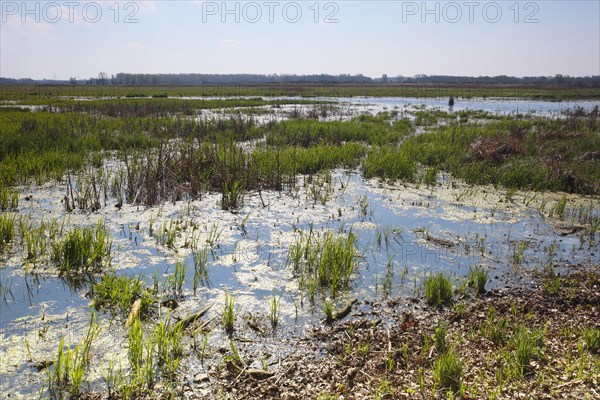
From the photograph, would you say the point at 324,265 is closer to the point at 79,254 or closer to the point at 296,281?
the point at 296,281

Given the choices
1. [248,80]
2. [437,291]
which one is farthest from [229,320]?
[248,80]

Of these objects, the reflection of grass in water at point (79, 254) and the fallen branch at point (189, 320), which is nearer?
the fallen branch at point (189, 320)

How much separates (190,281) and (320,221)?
318 centimetres

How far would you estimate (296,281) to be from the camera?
5.45 m

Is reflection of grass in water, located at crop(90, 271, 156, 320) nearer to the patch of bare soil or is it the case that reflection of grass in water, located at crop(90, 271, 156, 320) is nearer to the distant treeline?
the patch of bare soil

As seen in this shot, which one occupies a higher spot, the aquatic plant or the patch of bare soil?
the aquatic plant

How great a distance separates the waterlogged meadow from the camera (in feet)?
11.7

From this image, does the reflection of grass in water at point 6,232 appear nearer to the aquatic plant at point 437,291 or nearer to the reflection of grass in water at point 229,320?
the reflection of grass in water at point 229,320

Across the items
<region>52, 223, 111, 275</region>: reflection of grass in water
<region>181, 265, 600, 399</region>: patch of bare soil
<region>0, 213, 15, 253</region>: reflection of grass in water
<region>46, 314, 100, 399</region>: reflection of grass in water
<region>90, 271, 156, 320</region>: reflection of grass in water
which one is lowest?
<region>181, 265, 600, 399</region>: patch of bare soil

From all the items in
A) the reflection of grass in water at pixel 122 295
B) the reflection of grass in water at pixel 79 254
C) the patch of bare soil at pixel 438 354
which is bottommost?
the patch of bare soil at pixel 438 354

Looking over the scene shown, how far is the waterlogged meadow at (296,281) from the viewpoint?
3562 mm

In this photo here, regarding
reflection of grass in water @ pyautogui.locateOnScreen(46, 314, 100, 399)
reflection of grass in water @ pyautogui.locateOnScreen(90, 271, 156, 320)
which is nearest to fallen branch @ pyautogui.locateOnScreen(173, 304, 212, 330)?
reflection of grass in water @ pyautogui.locateOnScreen(90, 271, 156, 320)

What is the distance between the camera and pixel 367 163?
11.9 metres

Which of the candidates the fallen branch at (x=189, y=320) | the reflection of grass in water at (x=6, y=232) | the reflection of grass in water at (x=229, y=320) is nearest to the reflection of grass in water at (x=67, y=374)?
the fallen branch at (x=189, y=320)
